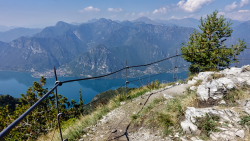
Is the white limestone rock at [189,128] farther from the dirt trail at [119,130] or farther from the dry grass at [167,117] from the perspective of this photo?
the dirt trail at [119,130]

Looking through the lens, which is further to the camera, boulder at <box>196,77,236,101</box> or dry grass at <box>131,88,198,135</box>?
boulder at <box>196,77,236,101</box>

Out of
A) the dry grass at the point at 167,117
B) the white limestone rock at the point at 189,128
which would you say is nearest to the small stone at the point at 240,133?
→ the white limestone rock at the point at 189,128

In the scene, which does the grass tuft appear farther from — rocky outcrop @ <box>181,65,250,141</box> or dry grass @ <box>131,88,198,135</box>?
dry grass @ <box>131,88,198,135</box>

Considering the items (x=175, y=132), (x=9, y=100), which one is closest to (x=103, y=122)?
(x=175, y=132)

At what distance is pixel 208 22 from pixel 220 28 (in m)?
1.46

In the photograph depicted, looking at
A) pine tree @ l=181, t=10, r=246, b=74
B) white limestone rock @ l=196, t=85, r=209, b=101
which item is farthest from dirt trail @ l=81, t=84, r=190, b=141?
pine tree @ l=181, t=10, r=246, b=74

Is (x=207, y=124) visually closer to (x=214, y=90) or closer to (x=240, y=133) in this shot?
(x=240, y=133)

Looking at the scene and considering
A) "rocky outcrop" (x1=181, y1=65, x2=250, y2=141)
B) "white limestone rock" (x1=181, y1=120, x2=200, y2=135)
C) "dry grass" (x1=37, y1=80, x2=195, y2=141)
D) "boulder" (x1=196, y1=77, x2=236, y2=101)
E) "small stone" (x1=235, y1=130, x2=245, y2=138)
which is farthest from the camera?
"boulder" (x1=196, y1=77, x2=236, y2=101)

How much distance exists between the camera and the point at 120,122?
4.64 meters

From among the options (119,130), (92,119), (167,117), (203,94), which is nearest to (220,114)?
(167,117)

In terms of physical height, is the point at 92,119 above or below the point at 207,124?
below

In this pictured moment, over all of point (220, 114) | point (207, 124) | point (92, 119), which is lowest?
point (92, 119)

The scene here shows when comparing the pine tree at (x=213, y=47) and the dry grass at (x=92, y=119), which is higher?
the pine tree at (x=213, y=47)

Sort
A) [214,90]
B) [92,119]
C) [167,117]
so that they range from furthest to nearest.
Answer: [92,119] → [214,90] → [167,117]
